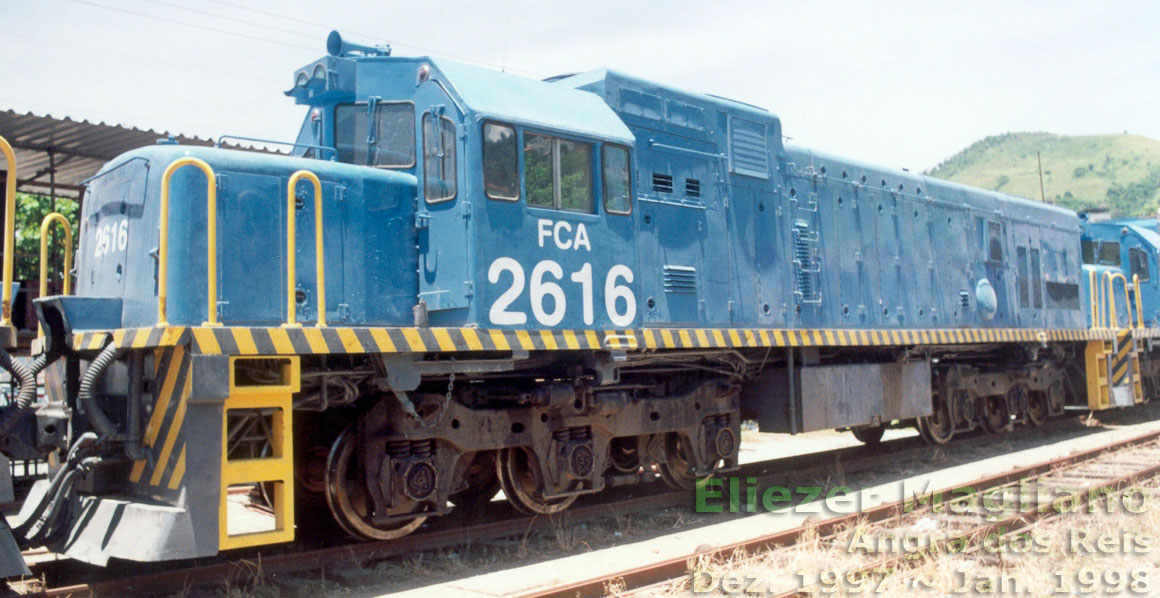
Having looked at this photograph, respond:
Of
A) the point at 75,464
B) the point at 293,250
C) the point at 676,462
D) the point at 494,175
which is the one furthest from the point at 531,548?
the point at 75,464

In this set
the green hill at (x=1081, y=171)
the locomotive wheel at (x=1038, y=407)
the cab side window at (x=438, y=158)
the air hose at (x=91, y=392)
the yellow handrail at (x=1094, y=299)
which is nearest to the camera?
the air hose at (x=91, y=392)

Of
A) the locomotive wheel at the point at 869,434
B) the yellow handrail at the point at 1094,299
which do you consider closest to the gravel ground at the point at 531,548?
the locomotive wheel at the point at 869,434

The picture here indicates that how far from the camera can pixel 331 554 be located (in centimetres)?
679

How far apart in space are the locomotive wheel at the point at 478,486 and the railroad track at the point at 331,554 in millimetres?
157

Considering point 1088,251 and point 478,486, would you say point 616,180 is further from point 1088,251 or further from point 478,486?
point 1088,251

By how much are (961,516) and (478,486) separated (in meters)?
4.27

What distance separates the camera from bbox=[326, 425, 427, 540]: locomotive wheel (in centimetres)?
684

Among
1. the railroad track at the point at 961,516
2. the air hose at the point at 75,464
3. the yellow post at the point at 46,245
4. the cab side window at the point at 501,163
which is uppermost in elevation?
the cab side window at the point at 501,163

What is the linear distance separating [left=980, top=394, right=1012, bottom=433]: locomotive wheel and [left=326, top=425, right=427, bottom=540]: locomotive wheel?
10.3m

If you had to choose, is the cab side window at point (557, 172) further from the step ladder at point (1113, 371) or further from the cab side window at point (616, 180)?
the step ladder at point (1113, 371)

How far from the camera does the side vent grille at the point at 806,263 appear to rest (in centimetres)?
1023

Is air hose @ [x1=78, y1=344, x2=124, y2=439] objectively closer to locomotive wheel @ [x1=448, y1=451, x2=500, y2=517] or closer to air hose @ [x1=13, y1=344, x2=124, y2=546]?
air hose @ [x1=13, y1=344, x2=124, y2=546]

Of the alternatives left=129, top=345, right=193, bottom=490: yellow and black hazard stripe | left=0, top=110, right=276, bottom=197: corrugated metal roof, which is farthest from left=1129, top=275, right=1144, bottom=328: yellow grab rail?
left=129, top=345, right=193, bottom=490: yellow and black hazard stripe

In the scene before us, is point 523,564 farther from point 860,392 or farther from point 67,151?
point 67,151
